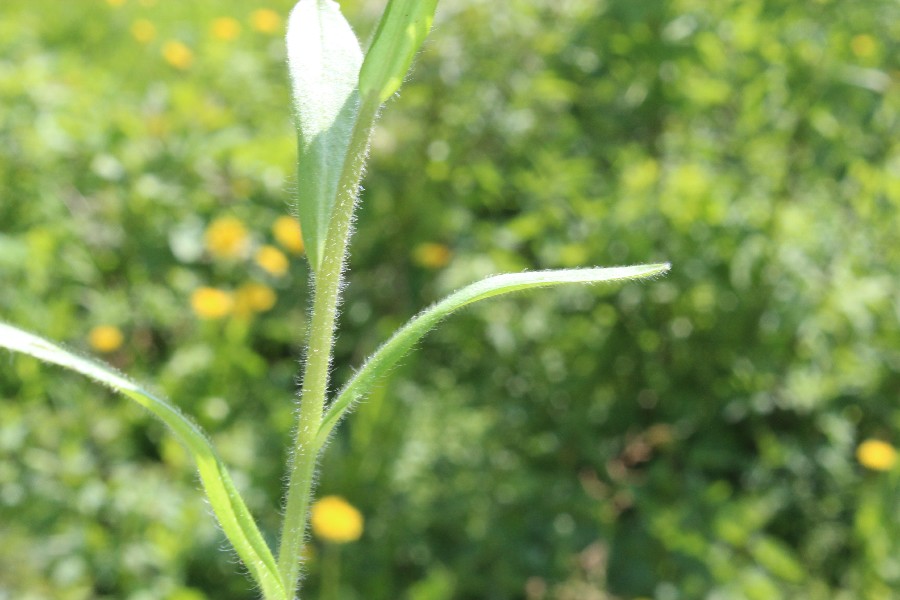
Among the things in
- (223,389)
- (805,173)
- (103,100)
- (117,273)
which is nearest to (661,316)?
(805,173)

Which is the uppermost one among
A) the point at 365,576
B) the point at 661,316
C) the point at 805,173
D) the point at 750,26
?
the point at 750,26

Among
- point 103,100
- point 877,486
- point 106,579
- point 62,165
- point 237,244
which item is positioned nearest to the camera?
point 106,579

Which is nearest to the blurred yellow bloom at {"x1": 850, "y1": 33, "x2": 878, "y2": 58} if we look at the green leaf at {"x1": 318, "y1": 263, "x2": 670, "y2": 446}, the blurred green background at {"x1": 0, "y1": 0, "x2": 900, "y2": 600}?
the blurred green background at {"x1": 0, "y1": 0, "x2": 900, "y2": 600}

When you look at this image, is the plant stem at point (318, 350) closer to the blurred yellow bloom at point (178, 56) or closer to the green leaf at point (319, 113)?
the green leaf at point (319, 113)

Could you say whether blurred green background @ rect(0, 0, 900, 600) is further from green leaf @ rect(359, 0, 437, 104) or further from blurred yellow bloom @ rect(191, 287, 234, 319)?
green leaf @ rect(359, 0, 437, 104)

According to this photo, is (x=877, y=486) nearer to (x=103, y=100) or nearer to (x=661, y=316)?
(x=661, y=316)
